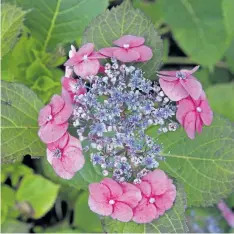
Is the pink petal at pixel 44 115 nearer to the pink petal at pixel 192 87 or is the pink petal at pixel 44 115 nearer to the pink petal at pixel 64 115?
the pink petal at pixel 64 115

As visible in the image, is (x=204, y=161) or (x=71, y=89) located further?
(x=204, y=161)

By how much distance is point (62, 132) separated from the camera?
1.15 m

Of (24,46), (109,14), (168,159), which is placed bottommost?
(168,159)

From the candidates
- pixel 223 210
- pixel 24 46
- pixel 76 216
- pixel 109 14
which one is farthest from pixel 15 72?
pixel 223 210

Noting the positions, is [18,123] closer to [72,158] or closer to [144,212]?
[72,158]

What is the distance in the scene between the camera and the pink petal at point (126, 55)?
117cm

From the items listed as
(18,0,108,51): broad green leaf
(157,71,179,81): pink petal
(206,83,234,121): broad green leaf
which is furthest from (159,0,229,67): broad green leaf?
(157,71,179,81): pink petal

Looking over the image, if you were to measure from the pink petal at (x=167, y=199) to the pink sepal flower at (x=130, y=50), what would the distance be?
303 mm

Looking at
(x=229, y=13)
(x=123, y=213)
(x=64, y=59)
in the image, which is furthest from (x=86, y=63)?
(x=229, y=13)

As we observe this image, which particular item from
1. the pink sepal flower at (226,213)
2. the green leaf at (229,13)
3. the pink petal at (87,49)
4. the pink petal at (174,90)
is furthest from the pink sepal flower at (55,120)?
the pink sepal flower at (226,213)

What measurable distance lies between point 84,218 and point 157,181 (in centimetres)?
84

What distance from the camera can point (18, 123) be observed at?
51.4 inches

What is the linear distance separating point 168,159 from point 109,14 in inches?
15.9

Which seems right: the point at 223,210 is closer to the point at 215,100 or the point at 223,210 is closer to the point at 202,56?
the point at 215,100
